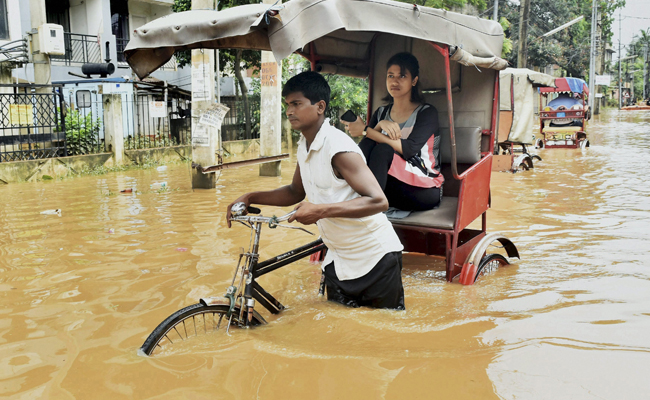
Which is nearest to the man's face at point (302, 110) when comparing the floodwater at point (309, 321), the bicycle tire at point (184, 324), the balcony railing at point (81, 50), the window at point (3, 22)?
the bicycle tire at point (184, 324)

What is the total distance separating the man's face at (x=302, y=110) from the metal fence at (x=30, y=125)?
379 inches

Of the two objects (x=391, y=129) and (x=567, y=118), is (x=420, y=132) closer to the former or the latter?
(x=391, y=129)

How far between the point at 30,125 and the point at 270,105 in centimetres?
492

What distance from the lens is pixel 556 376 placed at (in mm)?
2928

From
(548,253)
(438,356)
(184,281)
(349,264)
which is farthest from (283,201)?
(548,253)

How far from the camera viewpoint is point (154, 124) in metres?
16.8

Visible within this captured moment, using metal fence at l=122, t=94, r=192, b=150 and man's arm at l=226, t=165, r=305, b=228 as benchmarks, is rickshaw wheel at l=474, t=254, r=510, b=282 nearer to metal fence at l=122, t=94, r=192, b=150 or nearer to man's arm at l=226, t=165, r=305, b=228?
man's arm at l=226, t=165, r=305, b=228

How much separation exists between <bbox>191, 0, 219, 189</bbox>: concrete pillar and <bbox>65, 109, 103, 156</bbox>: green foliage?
13.6 ft

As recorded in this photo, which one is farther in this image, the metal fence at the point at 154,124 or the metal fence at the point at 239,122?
the metal fence at the point at 239,122

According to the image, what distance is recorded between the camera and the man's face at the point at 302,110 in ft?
10.1

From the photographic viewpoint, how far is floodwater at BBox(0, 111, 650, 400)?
2861 millimetres

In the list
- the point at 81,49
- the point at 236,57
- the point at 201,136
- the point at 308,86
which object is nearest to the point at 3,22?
the point at 81,49

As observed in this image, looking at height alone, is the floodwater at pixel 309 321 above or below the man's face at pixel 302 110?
below

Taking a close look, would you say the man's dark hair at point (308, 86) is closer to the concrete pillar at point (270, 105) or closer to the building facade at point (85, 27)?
the concrete pillar at point (270, 105)
